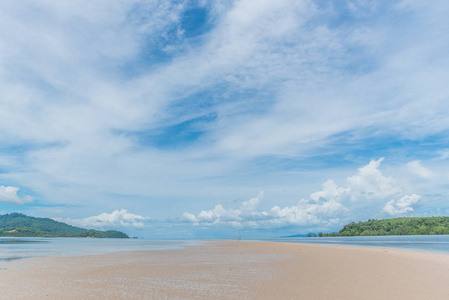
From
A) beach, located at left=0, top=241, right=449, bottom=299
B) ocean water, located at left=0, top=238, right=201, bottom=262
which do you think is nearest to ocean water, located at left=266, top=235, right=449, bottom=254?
beach, located at left=0, top=241, right=449, bottom=299

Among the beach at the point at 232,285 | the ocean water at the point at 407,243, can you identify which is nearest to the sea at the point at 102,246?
the ocean water at the point at 407,243

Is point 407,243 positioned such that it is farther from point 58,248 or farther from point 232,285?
point 58,248

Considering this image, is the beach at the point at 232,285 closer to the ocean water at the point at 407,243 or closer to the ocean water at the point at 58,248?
the ocean water at the point at 58,248

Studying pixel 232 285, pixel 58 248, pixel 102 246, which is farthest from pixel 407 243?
pixel 58 248

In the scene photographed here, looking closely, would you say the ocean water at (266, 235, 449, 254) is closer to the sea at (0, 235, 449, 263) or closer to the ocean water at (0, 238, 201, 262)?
the sea at (0, 235, 449, 263)

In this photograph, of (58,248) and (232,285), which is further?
(58,248)

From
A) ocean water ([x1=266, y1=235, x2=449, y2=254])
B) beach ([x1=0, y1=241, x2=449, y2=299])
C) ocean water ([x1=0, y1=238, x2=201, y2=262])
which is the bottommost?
ocean water ([x1=266, y1=235, x2=449, y2=254])

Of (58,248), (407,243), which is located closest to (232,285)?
(58,248)

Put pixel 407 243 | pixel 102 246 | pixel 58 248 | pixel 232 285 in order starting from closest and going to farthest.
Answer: pixel 232 285 < pixel 58 248 < pixel 102 246 < pixel 407 243

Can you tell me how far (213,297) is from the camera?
14.4 meters

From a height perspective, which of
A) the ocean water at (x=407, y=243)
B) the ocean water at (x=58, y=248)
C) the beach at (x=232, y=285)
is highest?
the beach at (x=232, y=285)

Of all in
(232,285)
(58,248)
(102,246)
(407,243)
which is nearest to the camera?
(232,285)

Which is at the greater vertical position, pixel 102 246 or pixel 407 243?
pixel 102 246

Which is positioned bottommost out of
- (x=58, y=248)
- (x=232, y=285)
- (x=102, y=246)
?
(x=102, y=246)
